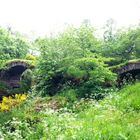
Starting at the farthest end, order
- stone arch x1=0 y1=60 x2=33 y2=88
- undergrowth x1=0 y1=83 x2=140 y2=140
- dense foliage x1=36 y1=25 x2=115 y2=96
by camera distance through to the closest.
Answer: stone arch x1=0 y1=60 x2=33 y2=88 → dense foliage x1=36 y1=25 x2=115 y2=96 → undergrowth x1=0 y1=83 x2=140 y2=140

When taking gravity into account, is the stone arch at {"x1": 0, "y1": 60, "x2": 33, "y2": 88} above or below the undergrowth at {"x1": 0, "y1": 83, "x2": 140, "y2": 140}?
above

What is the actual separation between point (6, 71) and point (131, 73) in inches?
525

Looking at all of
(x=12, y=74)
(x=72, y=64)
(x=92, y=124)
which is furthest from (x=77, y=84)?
(x=12, y=74)

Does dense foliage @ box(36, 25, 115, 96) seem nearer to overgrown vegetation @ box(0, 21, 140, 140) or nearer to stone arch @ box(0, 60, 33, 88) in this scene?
overgrown vegetation @ box(0, 21, 140, 140)

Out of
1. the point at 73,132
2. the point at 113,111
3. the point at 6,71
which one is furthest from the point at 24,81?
the point at 73,132

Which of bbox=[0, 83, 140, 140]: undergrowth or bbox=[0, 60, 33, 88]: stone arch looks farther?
bbox=[0, 60, 33, 88]: stone arch

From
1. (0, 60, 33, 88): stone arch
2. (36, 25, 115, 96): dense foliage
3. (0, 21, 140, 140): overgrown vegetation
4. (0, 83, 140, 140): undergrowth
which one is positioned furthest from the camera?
(0, 60, 33, 88): stone arch

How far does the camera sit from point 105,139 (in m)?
6.76

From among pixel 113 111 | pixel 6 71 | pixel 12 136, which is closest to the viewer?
pixel 12 136

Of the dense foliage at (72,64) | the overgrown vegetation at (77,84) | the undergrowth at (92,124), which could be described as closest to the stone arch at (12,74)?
the overgrown vegetation at (77,84)

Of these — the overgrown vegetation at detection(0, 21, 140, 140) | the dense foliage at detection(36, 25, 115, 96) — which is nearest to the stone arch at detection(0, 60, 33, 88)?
the overgrown vegetation at detection(0, 21, 140, 140)

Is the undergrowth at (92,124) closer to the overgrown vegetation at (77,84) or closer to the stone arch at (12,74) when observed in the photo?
the overgrown vegetation at (77,84)

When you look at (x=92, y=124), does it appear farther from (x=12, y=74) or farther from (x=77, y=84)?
(x=12, y=74)

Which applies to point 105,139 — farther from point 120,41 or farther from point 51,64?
point 120,41
